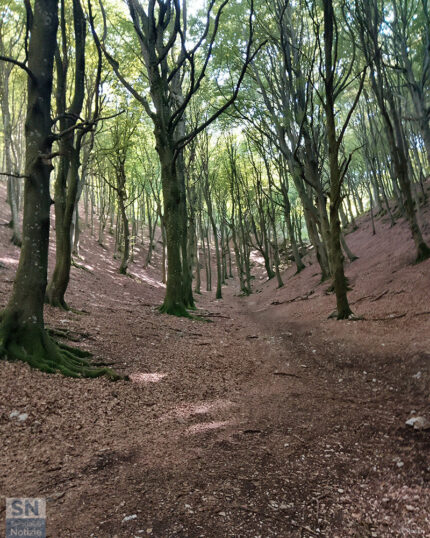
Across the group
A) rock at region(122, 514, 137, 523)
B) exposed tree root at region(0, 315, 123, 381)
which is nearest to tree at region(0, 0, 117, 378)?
exposed tree root at region(0, 315, 123, 381)

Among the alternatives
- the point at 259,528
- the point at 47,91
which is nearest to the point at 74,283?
the point at 47,91

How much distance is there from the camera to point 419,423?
10.5ft

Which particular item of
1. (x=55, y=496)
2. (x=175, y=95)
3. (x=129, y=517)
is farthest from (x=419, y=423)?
(x=175, y=95)

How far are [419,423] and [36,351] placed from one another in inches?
192

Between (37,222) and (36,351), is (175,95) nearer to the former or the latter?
(37,222)

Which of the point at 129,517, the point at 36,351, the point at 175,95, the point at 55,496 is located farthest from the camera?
the point at 175,95

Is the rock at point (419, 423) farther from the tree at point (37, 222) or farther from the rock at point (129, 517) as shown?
the tree at point (37, 222)

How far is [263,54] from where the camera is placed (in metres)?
13.4

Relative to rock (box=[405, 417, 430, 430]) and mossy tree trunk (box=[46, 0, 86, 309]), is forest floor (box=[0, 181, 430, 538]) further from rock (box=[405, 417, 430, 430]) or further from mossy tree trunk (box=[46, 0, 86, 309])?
mossy tree trunk (box=[46, 0, 86, 309])

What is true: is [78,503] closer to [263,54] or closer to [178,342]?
[178,342]

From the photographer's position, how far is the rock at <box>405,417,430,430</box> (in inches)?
123

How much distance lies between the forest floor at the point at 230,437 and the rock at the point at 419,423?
7 centimetres

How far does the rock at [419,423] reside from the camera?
3131 mm

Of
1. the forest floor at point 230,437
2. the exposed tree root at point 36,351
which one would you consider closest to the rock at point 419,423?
the forest floor at point 230,437
